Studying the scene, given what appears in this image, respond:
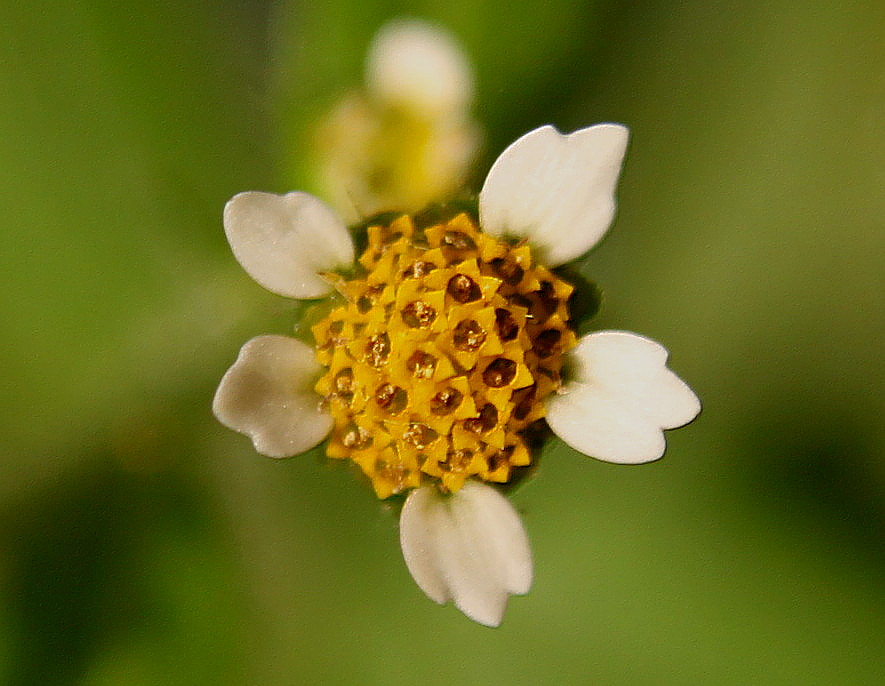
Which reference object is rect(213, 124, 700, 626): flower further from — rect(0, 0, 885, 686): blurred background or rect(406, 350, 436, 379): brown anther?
rect(0, 0, 885, 686): blurred background

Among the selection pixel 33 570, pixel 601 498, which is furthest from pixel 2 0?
pixel 601 498

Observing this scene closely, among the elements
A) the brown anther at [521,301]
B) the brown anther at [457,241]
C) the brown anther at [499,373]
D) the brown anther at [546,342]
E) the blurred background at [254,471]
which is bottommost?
the blurred background at [254,471]

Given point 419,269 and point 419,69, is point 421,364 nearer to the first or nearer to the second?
point 419,269

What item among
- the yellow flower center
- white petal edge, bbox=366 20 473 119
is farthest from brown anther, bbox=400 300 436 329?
white petal edge, bbox=366 20 473 119

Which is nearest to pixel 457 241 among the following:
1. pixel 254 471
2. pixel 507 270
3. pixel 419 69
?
pixel 507 270

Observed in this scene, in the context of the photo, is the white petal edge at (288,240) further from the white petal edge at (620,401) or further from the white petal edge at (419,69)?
the white petal edge at (419,69)

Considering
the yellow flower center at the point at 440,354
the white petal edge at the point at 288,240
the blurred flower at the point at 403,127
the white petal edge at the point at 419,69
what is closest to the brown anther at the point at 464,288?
the yellow flower center at the point at 440,354

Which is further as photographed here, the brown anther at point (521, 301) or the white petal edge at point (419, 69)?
the white petal edge at point (419, 69)

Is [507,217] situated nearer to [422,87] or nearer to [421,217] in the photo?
[421,217]
